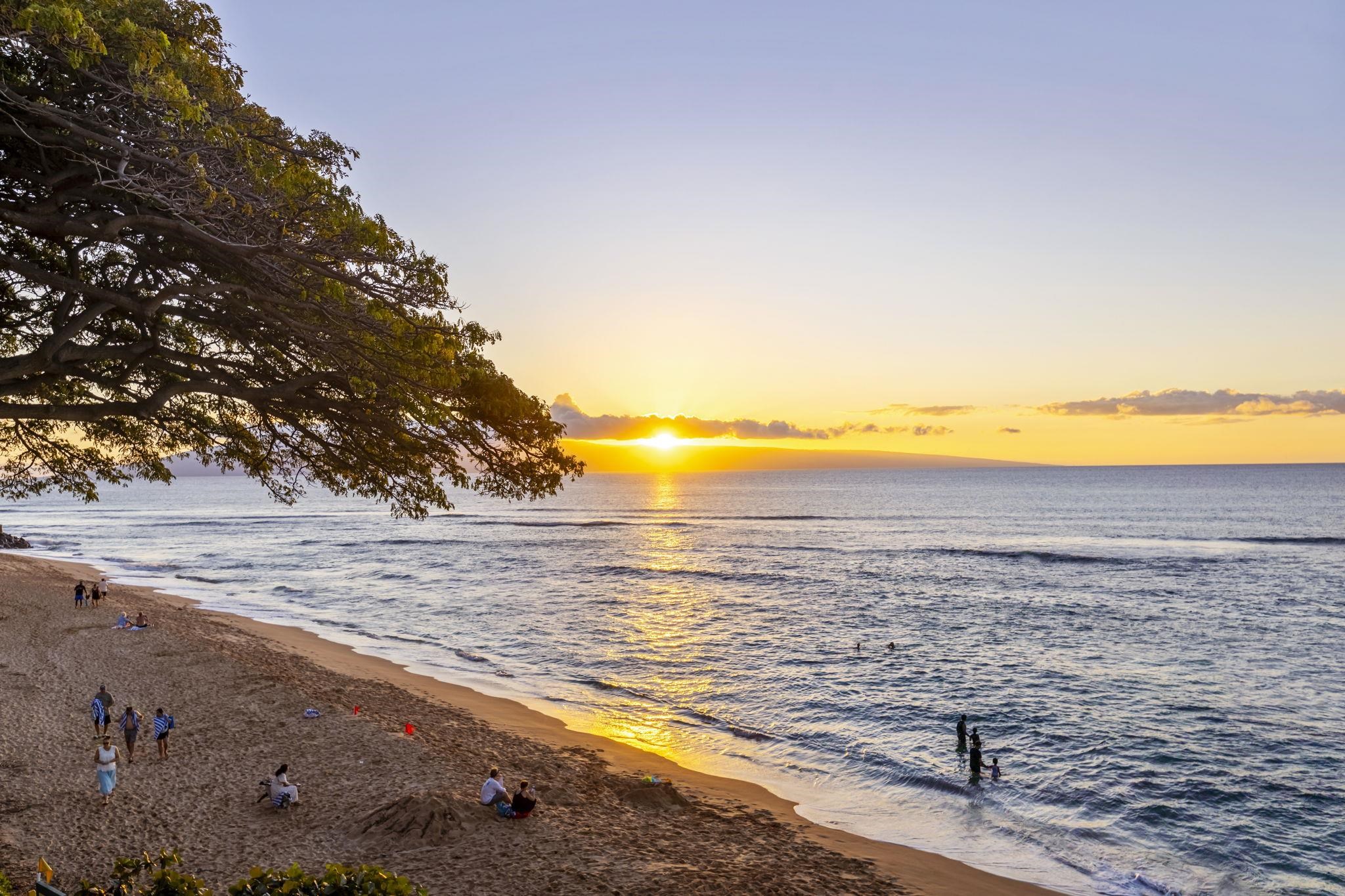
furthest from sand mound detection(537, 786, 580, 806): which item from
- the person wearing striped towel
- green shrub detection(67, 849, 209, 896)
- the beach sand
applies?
green shrub detection(67, 849, 209, 896)

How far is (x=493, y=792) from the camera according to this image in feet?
51.6

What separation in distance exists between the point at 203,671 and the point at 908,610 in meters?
35.8

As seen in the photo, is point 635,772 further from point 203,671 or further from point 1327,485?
point 1327,485

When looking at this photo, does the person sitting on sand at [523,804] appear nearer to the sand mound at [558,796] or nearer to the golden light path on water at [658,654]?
the sand mound at [558,796]

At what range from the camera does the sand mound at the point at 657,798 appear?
17625 mm

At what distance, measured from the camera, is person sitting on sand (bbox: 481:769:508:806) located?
51.4 feet

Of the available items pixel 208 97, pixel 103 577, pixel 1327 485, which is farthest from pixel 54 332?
pixel 1327 485

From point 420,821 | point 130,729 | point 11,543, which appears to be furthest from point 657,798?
point 11,543

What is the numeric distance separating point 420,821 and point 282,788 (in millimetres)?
2998

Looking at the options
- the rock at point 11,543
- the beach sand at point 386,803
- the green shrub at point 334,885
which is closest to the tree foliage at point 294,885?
the green shrub at point 334,885

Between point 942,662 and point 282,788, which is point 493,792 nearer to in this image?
point 282,788

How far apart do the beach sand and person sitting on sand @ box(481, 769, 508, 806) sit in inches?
13.2

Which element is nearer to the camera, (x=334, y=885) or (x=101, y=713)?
(x=334, y=885)

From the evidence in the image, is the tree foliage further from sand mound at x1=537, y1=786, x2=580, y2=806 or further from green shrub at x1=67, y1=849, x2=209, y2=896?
sand mound at x1=537, y1=786, x2=580, y2=806
